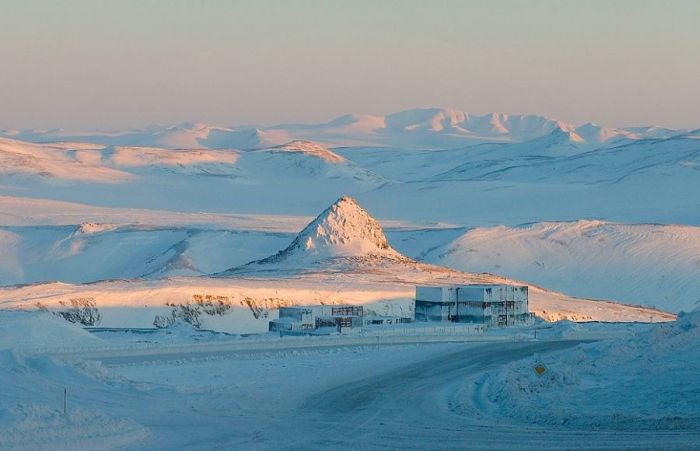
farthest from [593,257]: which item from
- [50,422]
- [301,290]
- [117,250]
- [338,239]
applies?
[50,422]

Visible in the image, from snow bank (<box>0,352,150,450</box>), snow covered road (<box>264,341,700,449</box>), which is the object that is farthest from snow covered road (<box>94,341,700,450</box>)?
snow bank (<box>0,352,150,450</box>)

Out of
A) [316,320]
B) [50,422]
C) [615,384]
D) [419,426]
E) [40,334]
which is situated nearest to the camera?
[50,422]

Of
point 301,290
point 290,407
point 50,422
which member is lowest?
point 290,407

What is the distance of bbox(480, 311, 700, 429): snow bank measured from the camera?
2867 cm

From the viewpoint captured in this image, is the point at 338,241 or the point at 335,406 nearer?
the point at 335,406

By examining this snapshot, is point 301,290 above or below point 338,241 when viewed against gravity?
below

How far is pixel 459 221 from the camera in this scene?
520 feet

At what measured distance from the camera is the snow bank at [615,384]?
28672 mm

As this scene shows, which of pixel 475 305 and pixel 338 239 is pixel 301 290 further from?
pixel 338 239

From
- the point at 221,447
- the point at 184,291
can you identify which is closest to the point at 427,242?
the point at 184,291

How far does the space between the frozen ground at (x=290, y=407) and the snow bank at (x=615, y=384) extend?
0.36 ft

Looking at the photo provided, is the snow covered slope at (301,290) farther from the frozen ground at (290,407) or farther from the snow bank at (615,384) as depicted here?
the snow bank at (615,384)

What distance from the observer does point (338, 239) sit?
89.4m

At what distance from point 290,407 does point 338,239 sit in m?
57.7
